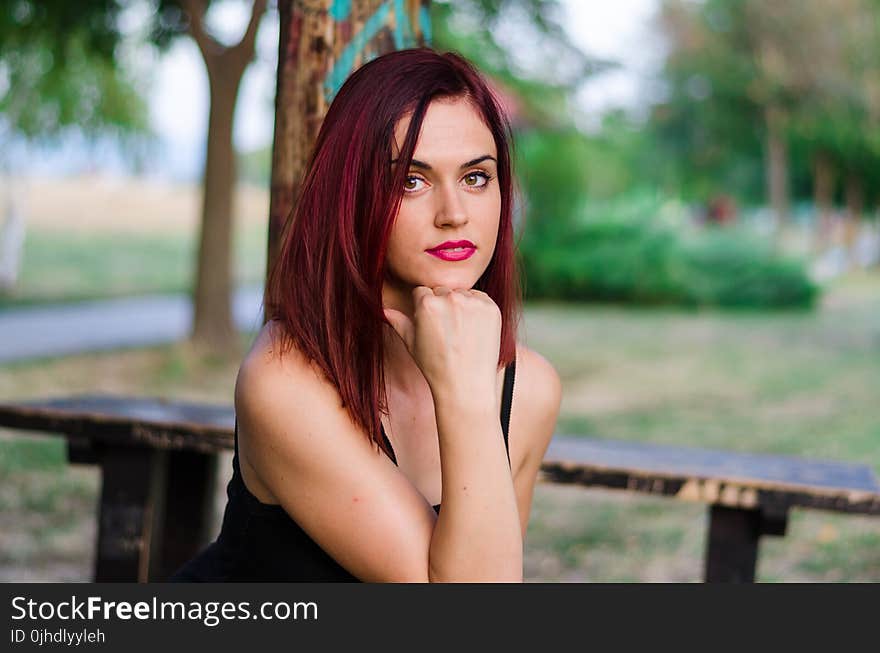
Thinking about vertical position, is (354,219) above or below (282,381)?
above

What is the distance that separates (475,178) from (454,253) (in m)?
0.16

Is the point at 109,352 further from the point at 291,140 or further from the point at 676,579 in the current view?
the point at 291,140

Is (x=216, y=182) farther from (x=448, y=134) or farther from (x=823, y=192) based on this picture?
(x=823, y=192)

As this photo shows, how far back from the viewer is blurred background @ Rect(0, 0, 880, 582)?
562cm

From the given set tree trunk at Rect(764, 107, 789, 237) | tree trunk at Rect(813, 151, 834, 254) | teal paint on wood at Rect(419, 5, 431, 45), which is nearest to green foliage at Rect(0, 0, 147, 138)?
teal paint on wood at Rect(419, 5, 431, 45)

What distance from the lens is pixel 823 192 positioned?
27.8 m

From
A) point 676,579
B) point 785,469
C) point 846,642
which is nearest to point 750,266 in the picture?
point 676,579

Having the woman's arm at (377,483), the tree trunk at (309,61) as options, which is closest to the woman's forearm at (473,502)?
the woman's arm at (377,483)

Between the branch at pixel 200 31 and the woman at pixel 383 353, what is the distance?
7.13 m

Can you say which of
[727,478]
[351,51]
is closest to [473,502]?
[351,51]

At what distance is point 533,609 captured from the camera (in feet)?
6.13

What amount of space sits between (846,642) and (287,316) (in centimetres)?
118

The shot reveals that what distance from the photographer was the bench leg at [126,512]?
11.1ft

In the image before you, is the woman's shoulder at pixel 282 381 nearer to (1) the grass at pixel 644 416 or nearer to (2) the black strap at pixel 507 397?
(2) the black strap at pixel 507 397
